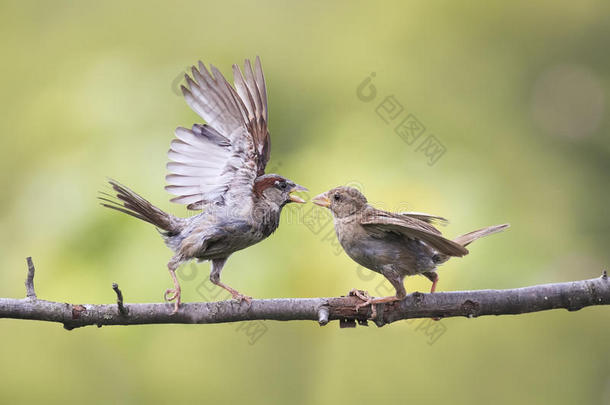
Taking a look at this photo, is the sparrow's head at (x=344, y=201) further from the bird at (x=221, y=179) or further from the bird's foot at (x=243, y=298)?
the bird's foot at (x=243, y=298)

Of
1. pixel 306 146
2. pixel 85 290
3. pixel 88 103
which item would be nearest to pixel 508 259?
pixel 306 146

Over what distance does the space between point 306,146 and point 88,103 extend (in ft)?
6.07

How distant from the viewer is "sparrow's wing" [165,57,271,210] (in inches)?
134

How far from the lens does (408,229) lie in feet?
9.87

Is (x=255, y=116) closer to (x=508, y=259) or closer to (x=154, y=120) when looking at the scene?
(x=154, y=120)

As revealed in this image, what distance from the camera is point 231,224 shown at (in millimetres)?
3307

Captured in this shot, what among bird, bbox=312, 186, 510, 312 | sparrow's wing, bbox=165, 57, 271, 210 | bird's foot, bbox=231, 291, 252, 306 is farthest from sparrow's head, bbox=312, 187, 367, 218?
bird's foot, bbox=231, 291, 252, 306

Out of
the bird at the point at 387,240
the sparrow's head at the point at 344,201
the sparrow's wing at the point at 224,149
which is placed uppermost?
the sparrow's wing at the point at 224,149

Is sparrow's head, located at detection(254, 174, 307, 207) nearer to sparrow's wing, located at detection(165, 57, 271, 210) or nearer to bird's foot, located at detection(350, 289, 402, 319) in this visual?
sparrow's wing, located at detection(165, 57, 271, 210)

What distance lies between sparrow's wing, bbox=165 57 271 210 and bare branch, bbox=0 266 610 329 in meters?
0.68

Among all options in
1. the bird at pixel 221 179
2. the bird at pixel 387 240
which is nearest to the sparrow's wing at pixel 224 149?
the bird at pixel 221 179

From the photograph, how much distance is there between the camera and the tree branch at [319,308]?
2764mm

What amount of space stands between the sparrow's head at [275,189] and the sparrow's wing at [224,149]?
6 centimetres

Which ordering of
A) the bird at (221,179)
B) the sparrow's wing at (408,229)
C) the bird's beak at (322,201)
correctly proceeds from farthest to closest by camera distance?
the bird's beak at (322,201)
the bird at (221,179)
the sparrow's wing at (408,229)
